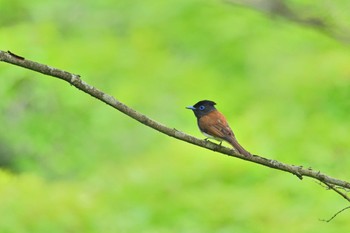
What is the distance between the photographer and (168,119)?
765 inches

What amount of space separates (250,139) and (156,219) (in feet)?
10.5

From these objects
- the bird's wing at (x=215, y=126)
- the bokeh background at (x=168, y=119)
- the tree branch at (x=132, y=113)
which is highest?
the bokeh background at (x=168, y=119)

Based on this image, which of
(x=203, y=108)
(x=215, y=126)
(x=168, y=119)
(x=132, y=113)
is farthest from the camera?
(x=168, y=119)

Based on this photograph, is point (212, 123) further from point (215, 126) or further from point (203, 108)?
point (203, 108)

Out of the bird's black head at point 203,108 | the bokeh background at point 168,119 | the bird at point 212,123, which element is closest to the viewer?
the bird at point 212,123

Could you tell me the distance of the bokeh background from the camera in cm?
1359

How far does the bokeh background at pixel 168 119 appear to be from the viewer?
13.6m

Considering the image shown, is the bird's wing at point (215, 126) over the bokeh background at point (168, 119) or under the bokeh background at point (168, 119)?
under

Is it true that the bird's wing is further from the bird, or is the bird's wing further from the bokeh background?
the bokeh background

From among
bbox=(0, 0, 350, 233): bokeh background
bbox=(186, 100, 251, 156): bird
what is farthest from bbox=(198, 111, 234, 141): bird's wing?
bbox=(0, 0, 350, 233): bokeh background

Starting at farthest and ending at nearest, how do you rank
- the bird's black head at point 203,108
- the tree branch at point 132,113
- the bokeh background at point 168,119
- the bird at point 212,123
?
the bokeh background at point 168,119 < the bird's black head at point 203,108 < the bird at point 212,123 < the tree branch at point 132,113

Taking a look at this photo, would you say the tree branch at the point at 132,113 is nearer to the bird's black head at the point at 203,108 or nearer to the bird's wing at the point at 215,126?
the bird's wing at the point at 215,126

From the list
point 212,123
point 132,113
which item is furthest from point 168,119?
point 132,113

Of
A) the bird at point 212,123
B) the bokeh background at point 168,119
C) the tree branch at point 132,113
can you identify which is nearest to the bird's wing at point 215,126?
the bird at point 212,123
